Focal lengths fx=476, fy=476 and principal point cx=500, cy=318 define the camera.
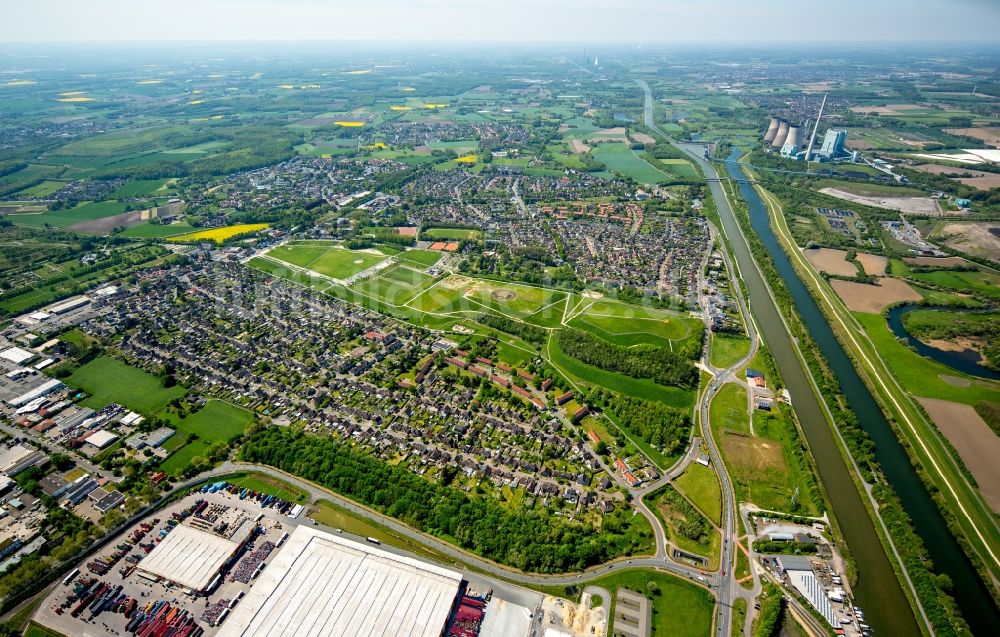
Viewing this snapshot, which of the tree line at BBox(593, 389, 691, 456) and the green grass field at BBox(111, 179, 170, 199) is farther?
the green grass field at BBox(111, 179, 170, 199)

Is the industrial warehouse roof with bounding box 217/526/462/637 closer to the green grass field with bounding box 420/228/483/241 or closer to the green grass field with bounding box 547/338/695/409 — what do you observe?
the green grass field with bounding box 547/338/695/409

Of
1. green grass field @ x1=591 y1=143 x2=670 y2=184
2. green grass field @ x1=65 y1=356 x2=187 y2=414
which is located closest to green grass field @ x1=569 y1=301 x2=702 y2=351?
green grass field @ x1=65 y1=356 x2=187 y2=414

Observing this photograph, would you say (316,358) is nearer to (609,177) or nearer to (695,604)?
(695,604)

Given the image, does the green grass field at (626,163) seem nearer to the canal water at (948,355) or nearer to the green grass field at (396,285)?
the canal water at (948,355)

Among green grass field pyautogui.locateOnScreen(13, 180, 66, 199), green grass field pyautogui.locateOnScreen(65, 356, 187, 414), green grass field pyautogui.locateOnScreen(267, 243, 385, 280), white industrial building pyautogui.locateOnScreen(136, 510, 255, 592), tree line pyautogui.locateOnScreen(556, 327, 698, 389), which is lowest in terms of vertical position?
white industrial building pyautogui.locateOnScreen(136, 510, 255, 592)

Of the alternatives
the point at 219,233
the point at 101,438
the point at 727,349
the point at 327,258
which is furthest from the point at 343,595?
the point at 219,233

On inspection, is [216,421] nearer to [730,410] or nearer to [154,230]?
[730,410]
